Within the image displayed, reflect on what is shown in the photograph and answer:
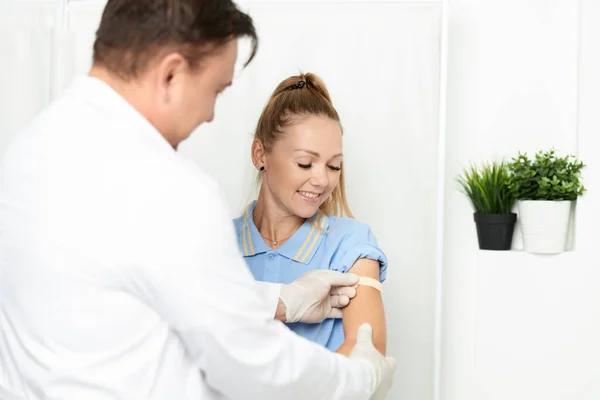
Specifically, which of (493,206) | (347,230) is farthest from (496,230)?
(347,230)

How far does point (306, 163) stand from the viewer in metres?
1.76

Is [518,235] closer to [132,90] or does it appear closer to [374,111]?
[374,111]

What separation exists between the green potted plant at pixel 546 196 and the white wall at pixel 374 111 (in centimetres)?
29

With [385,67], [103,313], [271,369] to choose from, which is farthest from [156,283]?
[385,67]

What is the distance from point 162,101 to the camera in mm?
1090

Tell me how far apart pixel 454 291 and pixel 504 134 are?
0.54 meters

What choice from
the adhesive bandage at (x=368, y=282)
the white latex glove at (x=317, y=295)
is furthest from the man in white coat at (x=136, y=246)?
the adhesive bandage at (x=368, y=282)

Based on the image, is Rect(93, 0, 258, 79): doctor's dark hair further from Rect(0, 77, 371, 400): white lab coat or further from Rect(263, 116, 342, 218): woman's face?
Rect(263, 116, 342, 218): woman's face

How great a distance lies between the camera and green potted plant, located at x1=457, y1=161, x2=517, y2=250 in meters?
2.35

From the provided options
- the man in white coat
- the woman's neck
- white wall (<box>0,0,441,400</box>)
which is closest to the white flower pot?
white wall (<box>0,0,441,400</box>)

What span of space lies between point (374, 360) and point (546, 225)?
3.62ft

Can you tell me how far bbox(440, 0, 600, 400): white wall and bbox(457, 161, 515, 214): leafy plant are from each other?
0.26 ft

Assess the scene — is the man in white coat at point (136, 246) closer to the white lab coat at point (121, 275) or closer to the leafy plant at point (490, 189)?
the white lab coat at point (121, 275)

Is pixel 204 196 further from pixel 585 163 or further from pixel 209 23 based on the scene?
pixel 585 163
